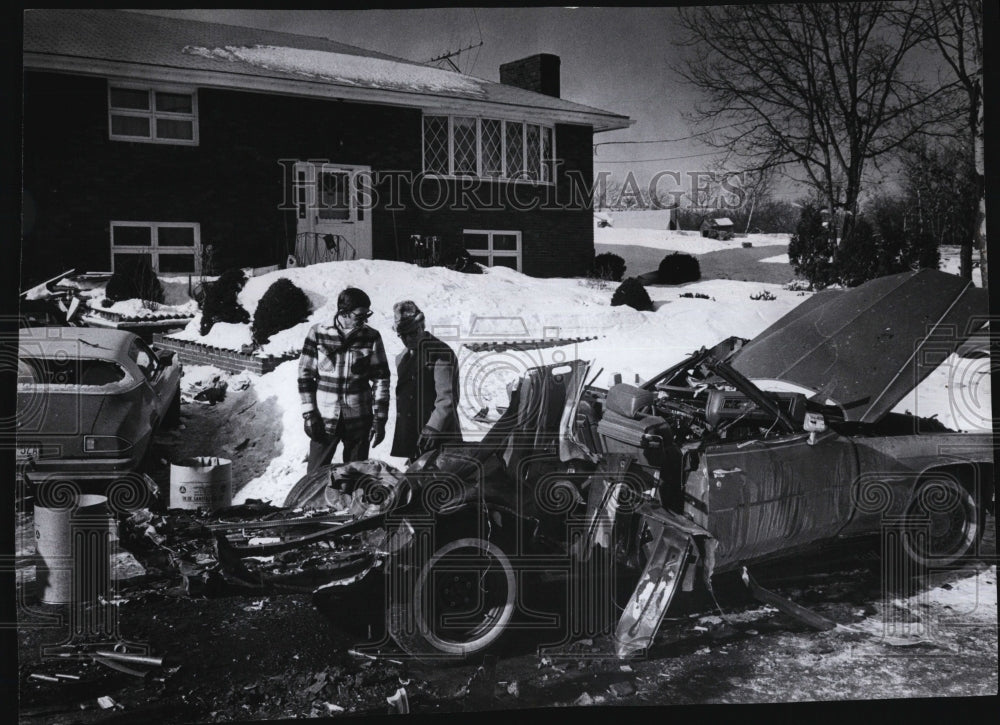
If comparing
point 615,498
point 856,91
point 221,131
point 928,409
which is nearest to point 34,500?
point 221,131

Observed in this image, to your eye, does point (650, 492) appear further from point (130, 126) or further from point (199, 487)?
point (130, 126)

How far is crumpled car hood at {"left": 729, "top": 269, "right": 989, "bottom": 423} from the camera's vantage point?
599cm

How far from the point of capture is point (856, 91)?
679cm

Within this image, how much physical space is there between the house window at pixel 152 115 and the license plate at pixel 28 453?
85.0 inches

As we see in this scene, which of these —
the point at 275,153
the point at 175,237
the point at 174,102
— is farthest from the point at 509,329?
the point at 174,102

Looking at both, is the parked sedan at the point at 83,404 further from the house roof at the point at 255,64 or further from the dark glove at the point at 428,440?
the house roof at the point at 255,64

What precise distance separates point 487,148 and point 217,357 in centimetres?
261

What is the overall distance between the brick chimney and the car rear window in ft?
11.5

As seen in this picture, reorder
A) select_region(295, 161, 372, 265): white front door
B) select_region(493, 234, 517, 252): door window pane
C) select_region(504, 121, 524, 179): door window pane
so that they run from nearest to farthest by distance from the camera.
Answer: select_region(295, 161, 372, 265): white front door, select_region(493, 234, 517, 252): door window pane, select_region(504, 121, 524, 179): door window pane

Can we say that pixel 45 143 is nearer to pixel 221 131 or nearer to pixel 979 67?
pixel 221 131

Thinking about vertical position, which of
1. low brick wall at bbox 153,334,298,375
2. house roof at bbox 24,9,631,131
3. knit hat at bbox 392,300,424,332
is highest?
house roof at bbox 24,9,631,131

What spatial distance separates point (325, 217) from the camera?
6242 millimetres

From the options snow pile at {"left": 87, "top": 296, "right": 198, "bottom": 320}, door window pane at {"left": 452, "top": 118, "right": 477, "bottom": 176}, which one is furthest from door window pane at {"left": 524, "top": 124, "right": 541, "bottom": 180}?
snow pile at {"left": 87, "top": 296, "right": 198, "bottom": 320}

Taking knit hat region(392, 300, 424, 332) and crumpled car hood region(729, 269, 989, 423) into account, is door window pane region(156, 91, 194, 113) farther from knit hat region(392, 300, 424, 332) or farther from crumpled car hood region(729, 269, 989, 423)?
crumpled car hood region(729, 269, 989, 423)
